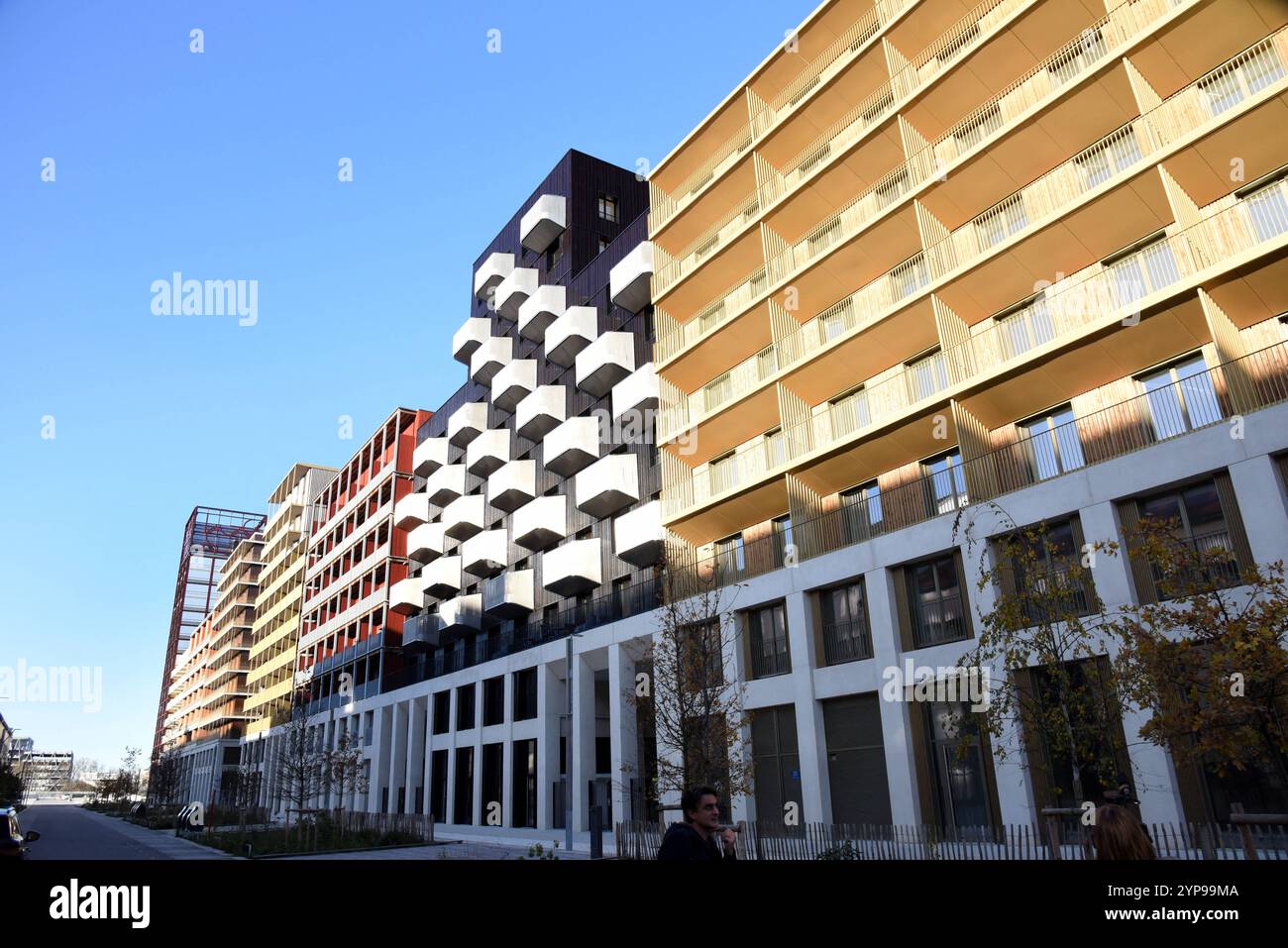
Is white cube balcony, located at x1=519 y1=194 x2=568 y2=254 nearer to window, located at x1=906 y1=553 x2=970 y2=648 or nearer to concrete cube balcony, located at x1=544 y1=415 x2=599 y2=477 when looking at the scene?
concrete cube balcony, located at x1=544 y1=415 x2=599 y2=477

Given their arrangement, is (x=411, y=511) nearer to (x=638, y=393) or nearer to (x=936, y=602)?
(x=638, y=393)

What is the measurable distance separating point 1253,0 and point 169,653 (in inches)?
7111

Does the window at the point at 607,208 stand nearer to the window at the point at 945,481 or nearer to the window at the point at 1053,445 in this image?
the window at the point at 945,481

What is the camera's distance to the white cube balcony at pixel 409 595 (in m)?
49.2

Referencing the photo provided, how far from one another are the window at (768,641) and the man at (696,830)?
19.4 m

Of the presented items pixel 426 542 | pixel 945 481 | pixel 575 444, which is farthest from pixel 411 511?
pixel 945 481

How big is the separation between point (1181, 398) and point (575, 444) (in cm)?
2303

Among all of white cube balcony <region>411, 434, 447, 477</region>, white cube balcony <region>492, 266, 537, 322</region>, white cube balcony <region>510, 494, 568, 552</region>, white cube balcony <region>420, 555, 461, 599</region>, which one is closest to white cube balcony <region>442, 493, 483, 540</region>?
white cube balcony <region>420, 555, 461, 599</region>

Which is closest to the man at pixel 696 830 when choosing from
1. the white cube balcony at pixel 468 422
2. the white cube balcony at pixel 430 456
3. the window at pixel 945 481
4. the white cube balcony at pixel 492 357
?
the window at pixel 945 481

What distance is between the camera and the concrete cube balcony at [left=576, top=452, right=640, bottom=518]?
32250 mm

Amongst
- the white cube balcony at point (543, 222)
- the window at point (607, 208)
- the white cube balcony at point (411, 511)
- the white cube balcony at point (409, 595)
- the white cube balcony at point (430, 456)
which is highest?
the window at point (607, 208)

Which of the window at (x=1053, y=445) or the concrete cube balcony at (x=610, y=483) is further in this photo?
the concrete cube balcony at (x=610, y=483)
